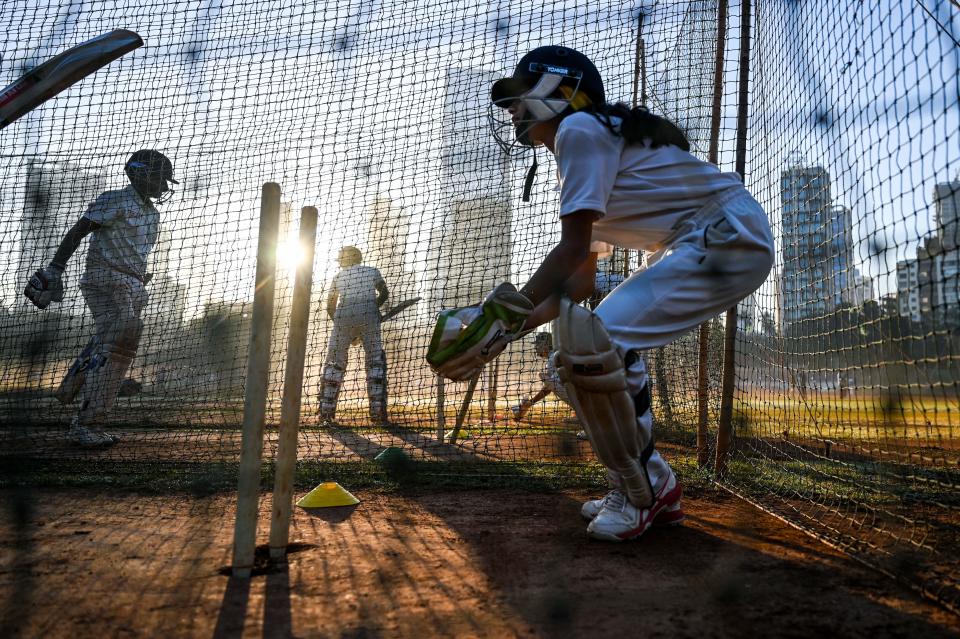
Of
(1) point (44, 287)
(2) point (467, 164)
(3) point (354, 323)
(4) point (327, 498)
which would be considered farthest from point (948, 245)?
(3) point (354, 323)

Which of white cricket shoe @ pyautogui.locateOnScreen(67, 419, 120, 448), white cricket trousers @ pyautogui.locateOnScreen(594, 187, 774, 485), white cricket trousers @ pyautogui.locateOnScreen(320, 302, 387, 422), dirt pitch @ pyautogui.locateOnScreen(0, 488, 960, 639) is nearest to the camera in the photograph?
dirt pitch @ pyautogui.locateOnScreen(0, 488, 960, 639)

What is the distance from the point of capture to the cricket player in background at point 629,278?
2.68 metres

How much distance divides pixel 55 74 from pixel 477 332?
8.44ft

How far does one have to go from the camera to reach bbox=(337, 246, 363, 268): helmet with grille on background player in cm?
816

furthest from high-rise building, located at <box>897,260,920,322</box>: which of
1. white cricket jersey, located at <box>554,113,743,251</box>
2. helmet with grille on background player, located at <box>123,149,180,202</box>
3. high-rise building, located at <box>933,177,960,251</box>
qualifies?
helmet with grille on background player, located at <box>123,149,180,202</box>

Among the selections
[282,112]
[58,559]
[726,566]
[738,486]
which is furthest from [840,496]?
[282,112]

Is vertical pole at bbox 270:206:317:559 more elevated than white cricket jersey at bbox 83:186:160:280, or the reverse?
white cricket jersey at bbox 83:186:160:280

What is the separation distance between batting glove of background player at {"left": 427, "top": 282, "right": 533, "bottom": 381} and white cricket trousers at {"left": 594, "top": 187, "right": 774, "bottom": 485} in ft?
1.21

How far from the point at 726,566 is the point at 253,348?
6.01 ft

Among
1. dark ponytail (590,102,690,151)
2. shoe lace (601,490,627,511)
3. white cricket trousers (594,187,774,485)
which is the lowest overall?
shoe lace (601,490,627,511)

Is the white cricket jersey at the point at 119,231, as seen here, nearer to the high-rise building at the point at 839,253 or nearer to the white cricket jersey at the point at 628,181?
the white cricket jersey at the point at 628,181

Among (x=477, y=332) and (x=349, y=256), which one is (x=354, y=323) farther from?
(x=477, y=332)

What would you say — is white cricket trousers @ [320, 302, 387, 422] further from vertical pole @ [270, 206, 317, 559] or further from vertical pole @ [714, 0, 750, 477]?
vertical pole @ [270, 206, 317, 559]

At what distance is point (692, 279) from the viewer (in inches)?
Result: 111
